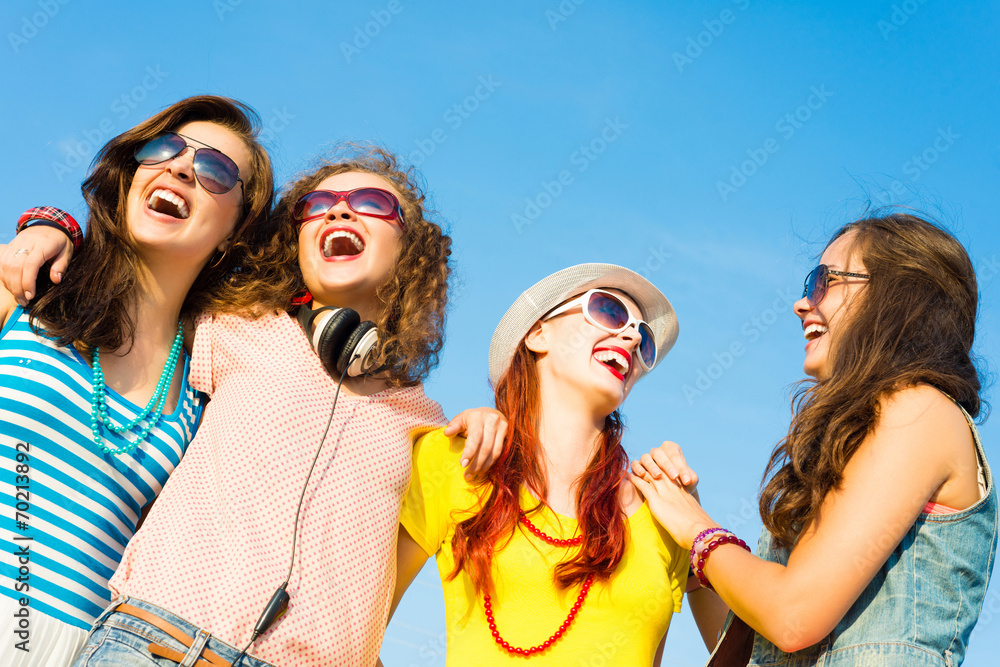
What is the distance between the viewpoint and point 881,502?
3117 millimetres

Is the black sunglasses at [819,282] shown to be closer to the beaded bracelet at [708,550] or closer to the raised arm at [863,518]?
the raised arm at [863,518]

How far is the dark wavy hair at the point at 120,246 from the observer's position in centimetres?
378

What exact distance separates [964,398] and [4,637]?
384cm

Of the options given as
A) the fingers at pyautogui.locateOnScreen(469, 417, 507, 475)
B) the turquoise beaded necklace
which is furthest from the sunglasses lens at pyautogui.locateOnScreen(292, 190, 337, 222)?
the fingers at pyautogui.locateOnScreen(469, 417, 507, 475)

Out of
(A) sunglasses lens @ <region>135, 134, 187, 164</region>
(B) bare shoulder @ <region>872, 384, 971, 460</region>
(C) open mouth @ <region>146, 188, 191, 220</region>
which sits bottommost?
(C) open mouth @ <region>146, 188, 191, 220</region>

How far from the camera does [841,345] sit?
3688 mm

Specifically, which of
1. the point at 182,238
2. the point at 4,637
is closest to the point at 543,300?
the point at 182,238

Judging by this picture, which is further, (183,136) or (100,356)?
(183,136)

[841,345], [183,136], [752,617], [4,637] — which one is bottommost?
[4,637]

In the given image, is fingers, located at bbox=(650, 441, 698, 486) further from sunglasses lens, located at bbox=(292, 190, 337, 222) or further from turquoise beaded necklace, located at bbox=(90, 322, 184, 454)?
turquoise beaded necklace, located at bbox=(90, 322, 184, 454)

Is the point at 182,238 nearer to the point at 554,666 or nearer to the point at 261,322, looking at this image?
the point at 261,322

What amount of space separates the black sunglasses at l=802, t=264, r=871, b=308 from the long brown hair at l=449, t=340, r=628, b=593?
1.32 m

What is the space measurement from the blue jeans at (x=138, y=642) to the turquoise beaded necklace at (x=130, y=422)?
79 centimetres

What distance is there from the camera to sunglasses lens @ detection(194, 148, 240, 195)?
4.27 m
